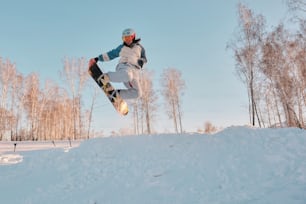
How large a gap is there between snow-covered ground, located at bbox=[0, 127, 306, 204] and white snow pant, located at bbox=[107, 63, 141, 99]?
2.19m

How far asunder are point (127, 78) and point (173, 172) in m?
2.69

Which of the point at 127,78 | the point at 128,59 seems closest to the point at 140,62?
the point at 128,59

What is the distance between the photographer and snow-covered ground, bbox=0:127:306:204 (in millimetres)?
5262

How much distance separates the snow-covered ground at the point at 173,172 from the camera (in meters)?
5.26

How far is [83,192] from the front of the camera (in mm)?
6465

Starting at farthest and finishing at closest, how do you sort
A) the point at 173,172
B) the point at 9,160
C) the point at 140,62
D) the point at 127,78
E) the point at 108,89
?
1. the point at 9,160
2. the point at 108,89
3. the point at 173,172
4. the point at 140,62
5. the point at 127,78

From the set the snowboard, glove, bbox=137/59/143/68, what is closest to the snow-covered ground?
the snowboard

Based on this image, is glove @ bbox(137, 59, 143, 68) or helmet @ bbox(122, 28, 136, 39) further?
glove @ bbox(137, 59, 143, 68)

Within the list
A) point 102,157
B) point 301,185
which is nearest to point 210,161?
point 301,185

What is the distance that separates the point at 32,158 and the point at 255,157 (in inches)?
291

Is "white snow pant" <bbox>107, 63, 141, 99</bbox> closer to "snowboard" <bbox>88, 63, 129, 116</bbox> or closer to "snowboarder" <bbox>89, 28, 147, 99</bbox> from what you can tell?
"snowboarder" <bbox>89, 28, 147, 99</bbox>

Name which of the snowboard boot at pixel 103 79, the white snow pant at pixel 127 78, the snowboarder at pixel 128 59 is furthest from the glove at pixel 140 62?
the snowboard boot at pixel 103 79

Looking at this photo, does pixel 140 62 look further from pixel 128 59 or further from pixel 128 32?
pixel 128 32

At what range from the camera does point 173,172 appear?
6777 mm
